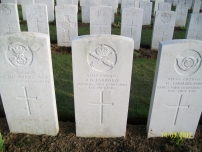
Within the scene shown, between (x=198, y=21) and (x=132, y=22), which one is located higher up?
(x=198, y=21)

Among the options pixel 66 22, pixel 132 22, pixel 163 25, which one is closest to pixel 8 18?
pixel 66 22

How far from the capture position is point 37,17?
742 cm

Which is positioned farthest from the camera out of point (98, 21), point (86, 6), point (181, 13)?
point (86, 6)

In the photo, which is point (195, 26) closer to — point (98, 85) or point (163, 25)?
point (163, 25)

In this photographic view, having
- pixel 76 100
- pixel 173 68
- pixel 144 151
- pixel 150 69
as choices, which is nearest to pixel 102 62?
pixel 76 100

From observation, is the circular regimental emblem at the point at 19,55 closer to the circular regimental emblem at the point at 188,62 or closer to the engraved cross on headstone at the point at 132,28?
the circular regimental emblem at the point at 188,62

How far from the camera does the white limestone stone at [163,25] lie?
7297 mm

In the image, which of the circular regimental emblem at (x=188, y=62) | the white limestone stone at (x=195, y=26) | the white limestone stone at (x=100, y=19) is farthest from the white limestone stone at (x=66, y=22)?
the circular regimental emblem at (x=188, y=62)

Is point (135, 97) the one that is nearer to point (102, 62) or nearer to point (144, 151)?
point (144, 151)

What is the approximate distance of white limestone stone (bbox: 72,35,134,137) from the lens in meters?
2.83

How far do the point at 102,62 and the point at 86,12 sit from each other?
903 centimetres

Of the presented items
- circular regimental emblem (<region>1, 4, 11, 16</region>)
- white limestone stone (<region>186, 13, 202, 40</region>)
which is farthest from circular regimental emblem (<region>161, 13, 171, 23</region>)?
circular regimental emblem (<region>1, 4, 11, 16</region>)

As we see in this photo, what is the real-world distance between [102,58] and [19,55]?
3.96ft

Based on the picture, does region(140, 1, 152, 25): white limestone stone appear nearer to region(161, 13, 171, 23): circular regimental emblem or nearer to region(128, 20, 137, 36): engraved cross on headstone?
region(161, 13, 171, 23): circular regimental emblem
